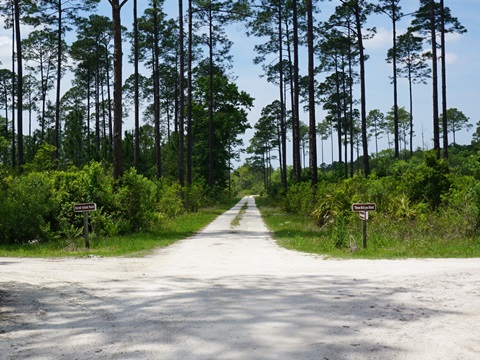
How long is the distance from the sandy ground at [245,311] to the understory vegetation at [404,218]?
2.30 m

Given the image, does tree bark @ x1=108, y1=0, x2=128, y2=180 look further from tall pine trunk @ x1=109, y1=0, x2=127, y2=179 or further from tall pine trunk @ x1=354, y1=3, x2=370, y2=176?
tall pine trunk @ x1=354, y1=3, x2=370, y2=176

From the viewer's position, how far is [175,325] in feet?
17.0

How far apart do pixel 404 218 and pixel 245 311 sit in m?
11.8

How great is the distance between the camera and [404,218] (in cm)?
1614

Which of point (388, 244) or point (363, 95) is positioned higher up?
point (363, 95)

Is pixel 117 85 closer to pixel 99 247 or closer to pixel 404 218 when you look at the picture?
pixel 99 247

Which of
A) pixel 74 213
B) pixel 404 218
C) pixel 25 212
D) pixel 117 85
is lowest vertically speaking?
pixel 404 218

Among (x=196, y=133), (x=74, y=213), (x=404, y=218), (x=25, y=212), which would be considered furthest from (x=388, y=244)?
(x=196, y=133)

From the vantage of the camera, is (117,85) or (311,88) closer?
(117,85)

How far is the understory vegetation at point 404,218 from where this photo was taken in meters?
12.3

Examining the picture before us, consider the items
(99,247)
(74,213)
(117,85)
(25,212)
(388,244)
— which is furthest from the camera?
(117,85)

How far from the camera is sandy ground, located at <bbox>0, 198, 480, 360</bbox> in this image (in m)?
4.36

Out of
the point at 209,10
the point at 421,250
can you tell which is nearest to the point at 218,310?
the point at 421,250

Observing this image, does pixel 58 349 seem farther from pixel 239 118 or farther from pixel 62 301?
pixel 239 118
